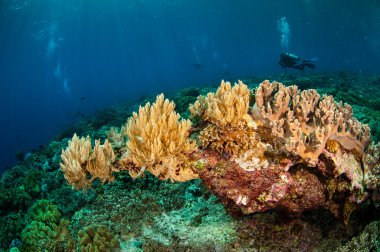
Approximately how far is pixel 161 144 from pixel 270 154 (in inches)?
67.9

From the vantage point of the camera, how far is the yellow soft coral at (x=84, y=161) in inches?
178

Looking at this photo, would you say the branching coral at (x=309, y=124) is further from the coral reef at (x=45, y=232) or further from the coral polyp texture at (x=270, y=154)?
the coral reef at (x=45, y=232)

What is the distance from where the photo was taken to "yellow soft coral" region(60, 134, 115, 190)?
452cm

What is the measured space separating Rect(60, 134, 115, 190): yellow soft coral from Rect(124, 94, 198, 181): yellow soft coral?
515mm

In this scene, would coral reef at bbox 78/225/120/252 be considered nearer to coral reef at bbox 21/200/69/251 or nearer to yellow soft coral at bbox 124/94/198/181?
coral reef at bbox 21/200/69/251

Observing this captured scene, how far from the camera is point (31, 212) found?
6.25 metres

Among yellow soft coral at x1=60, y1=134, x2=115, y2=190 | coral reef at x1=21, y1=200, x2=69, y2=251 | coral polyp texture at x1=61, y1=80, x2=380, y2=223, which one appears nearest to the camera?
coral polyp texture at x1=61, y1=80, x2=380, y2=223

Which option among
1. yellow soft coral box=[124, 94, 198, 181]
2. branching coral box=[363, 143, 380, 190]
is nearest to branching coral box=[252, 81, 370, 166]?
branching coral box=[363, 143, 380, 190]

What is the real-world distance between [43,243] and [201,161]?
356 centimetres

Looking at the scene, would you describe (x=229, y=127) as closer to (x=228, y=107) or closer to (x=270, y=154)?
(x=228, y=107)

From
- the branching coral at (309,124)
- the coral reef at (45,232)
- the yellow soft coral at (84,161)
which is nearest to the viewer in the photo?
the branching coral at (309,124)

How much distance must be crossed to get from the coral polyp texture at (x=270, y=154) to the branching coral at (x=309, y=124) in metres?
0.01

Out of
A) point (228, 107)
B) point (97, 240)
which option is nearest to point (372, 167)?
point (228, 107)

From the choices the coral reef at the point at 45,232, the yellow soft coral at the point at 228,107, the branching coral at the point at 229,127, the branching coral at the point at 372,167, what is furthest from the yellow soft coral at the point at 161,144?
the branching coral at the point at 372,167
